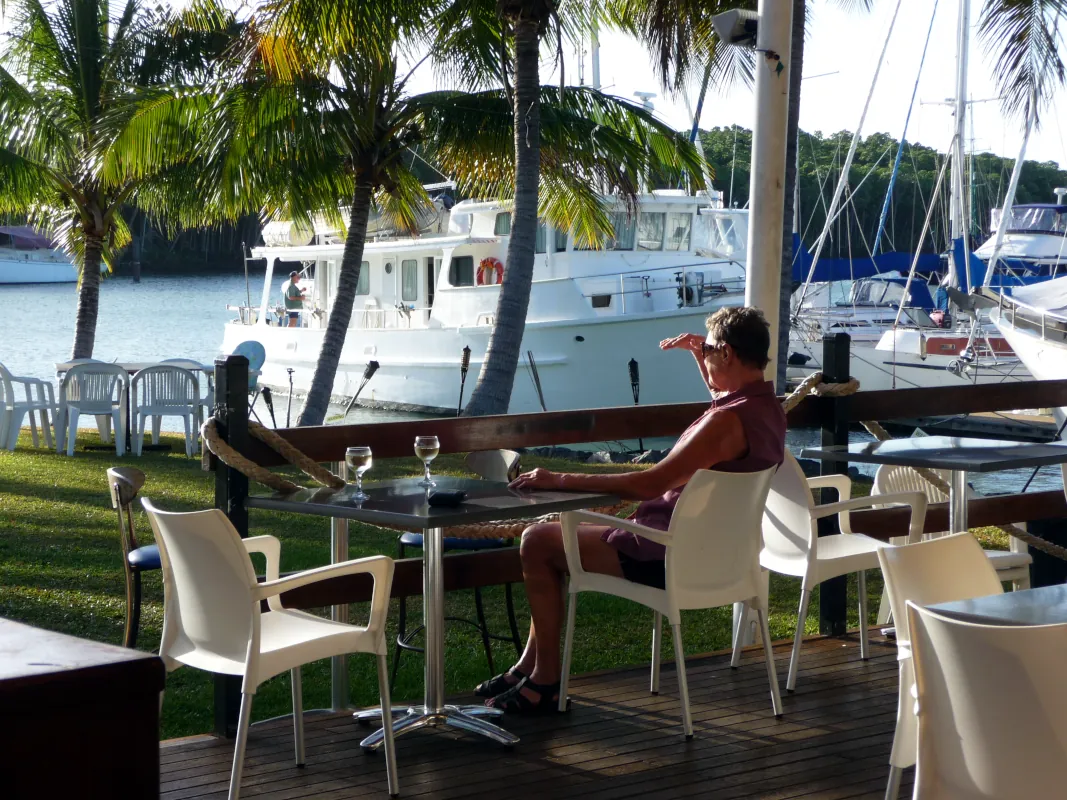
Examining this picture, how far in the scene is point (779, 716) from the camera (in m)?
4.44

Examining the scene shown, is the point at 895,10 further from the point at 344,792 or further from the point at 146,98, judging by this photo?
the point at 344,792

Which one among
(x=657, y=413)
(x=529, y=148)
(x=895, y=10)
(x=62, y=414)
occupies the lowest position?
(x=62, y=414)

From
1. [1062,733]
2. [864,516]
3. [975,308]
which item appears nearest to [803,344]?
[975,308]

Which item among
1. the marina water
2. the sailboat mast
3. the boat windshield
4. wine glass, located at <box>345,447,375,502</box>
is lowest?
the marina water

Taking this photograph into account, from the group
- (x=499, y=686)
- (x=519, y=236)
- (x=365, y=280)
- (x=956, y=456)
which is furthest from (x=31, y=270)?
(x=956, y=456)

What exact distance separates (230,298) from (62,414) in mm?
54651

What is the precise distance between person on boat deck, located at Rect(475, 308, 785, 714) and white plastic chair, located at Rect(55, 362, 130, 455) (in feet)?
35.2

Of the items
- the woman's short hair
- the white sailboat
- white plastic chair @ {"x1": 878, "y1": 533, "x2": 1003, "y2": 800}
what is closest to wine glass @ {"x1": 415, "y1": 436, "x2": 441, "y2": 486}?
the woman's short hair

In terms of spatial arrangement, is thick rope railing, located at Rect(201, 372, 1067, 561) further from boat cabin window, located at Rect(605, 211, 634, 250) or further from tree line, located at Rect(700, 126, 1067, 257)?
tree line, located at Rect(700, 126, 1067, 257)

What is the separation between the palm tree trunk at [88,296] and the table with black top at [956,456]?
15.9 m

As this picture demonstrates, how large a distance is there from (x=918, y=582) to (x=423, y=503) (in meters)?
1.61

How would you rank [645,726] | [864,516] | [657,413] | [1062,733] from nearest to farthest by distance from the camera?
[1062,733], [645,726], [657,413], [864,516]

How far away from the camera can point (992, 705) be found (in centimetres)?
225

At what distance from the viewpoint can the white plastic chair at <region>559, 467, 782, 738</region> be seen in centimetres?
415
